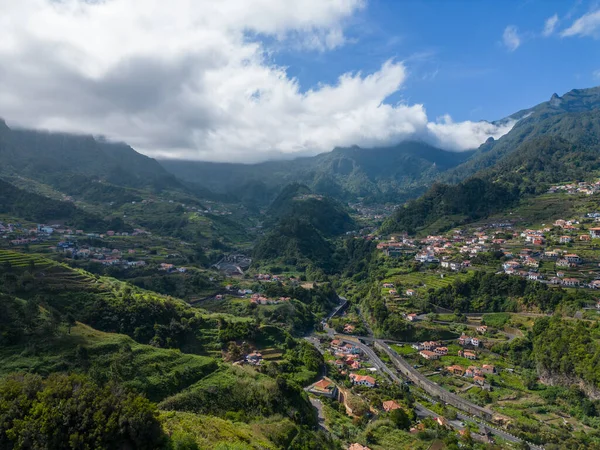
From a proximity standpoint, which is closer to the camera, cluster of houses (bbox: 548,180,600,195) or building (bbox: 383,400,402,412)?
building (bbox: 383,400,402,412)

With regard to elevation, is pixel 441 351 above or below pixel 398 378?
above

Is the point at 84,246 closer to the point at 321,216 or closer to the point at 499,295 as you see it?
the point at 499,295

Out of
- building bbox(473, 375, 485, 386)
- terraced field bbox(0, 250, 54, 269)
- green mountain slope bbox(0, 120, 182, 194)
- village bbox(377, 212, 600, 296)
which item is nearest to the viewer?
building bbox(473, 375, 485, 386)

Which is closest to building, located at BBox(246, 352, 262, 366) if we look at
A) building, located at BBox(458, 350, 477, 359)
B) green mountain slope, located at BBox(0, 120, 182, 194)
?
building, located at BBox(458, 350, 477, 359)

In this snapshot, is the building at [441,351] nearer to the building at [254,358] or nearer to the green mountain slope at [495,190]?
the building at [254,358]

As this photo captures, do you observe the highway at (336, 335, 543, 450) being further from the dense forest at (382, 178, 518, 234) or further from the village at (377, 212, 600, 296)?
the dense forest at (382, 178, 518, 234)

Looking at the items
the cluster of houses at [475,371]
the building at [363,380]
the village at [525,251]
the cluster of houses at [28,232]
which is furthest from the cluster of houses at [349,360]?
the cluster of houses at [28,232]

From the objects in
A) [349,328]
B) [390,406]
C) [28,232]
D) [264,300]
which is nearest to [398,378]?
[390,406]

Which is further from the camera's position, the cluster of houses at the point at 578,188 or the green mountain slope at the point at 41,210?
the cluster of houses at the point at 578,188

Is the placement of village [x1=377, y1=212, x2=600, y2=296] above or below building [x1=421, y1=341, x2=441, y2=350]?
above
